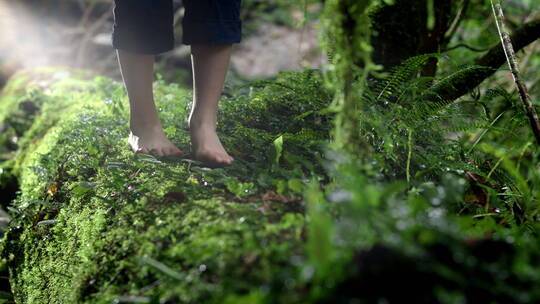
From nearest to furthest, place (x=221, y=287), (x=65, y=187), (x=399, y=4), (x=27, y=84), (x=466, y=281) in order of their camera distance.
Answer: (x=466, y=281) → (x=221, y=287) → (x=65, y=187) → (x=399, y=4) → (x=27, y=84)

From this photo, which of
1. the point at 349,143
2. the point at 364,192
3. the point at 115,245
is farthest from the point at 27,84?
the point at 364,192

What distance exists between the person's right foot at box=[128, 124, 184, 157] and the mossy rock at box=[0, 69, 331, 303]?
11 centimetres

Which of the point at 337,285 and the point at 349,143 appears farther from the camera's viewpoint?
the point at 349,143

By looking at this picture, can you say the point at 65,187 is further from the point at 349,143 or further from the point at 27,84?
the point at 27,84

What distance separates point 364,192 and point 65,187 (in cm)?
181

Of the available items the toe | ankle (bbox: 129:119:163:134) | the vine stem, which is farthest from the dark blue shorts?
the vine stem

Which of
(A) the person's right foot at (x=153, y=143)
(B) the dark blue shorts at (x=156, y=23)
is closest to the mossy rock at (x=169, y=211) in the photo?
(A) the person's right foot at (x=153, y=143)

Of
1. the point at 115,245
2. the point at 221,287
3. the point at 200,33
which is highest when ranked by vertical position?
the point at 200,33

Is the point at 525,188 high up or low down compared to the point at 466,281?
down

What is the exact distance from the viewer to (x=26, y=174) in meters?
2.74

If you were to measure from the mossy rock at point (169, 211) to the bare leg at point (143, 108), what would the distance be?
15 centimetres

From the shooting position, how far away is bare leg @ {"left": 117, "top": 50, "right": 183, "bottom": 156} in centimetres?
226

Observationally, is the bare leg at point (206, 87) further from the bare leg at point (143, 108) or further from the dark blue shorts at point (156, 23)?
the bare leg at point (143, 108)

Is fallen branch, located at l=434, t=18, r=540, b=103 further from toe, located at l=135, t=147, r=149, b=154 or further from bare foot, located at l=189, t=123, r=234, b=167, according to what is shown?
toe, located at l=135, t=147, r=149, b=154
